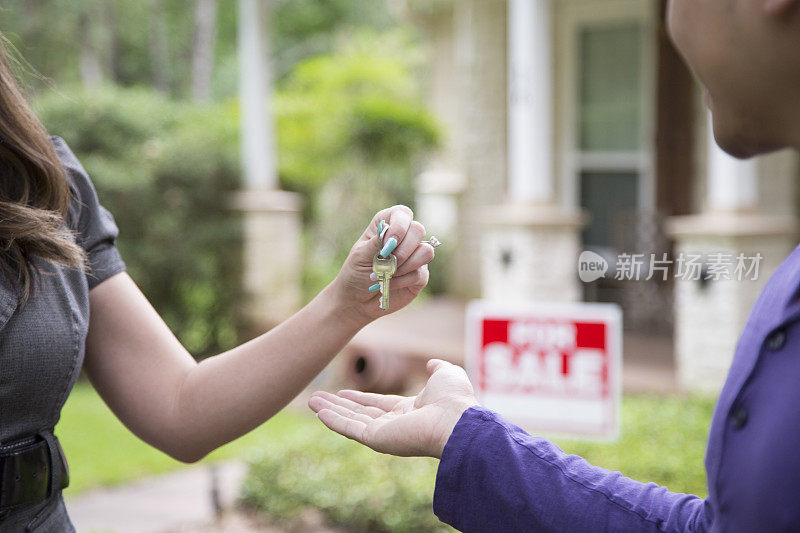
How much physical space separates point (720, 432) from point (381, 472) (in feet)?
11.5

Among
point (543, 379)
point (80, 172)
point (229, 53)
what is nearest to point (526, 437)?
point (80, 172)

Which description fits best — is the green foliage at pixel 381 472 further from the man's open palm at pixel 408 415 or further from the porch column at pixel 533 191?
the man's open palm at pixel 408 415

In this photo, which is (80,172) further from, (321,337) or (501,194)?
(501,194)

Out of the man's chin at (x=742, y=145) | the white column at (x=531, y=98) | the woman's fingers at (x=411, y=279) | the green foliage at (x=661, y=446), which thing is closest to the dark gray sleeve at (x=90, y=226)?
the woman's fingers at (x=411, y=279)

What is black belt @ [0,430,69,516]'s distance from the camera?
4.18 feet

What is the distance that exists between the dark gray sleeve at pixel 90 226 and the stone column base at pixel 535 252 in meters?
5.24

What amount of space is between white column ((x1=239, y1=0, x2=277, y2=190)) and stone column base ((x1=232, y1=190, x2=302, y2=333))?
19 cm

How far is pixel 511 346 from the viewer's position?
4441 millimetres

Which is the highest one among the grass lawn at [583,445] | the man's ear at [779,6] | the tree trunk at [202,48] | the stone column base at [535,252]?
the tree trunk at [202,48]

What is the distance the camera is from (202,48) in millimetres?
21125

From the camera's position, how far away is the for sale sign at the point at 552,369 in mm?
4242

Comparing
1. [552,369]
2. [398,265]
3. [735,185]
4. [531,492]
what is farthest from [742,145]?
[735,185]

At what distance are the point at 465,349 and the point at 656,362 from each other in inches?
57.5

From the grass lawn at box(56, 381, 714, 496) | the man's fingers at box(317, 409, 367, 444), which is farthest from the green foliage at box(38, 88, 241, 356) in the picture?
the man's fingers at box(317, 409, 367, 444)
